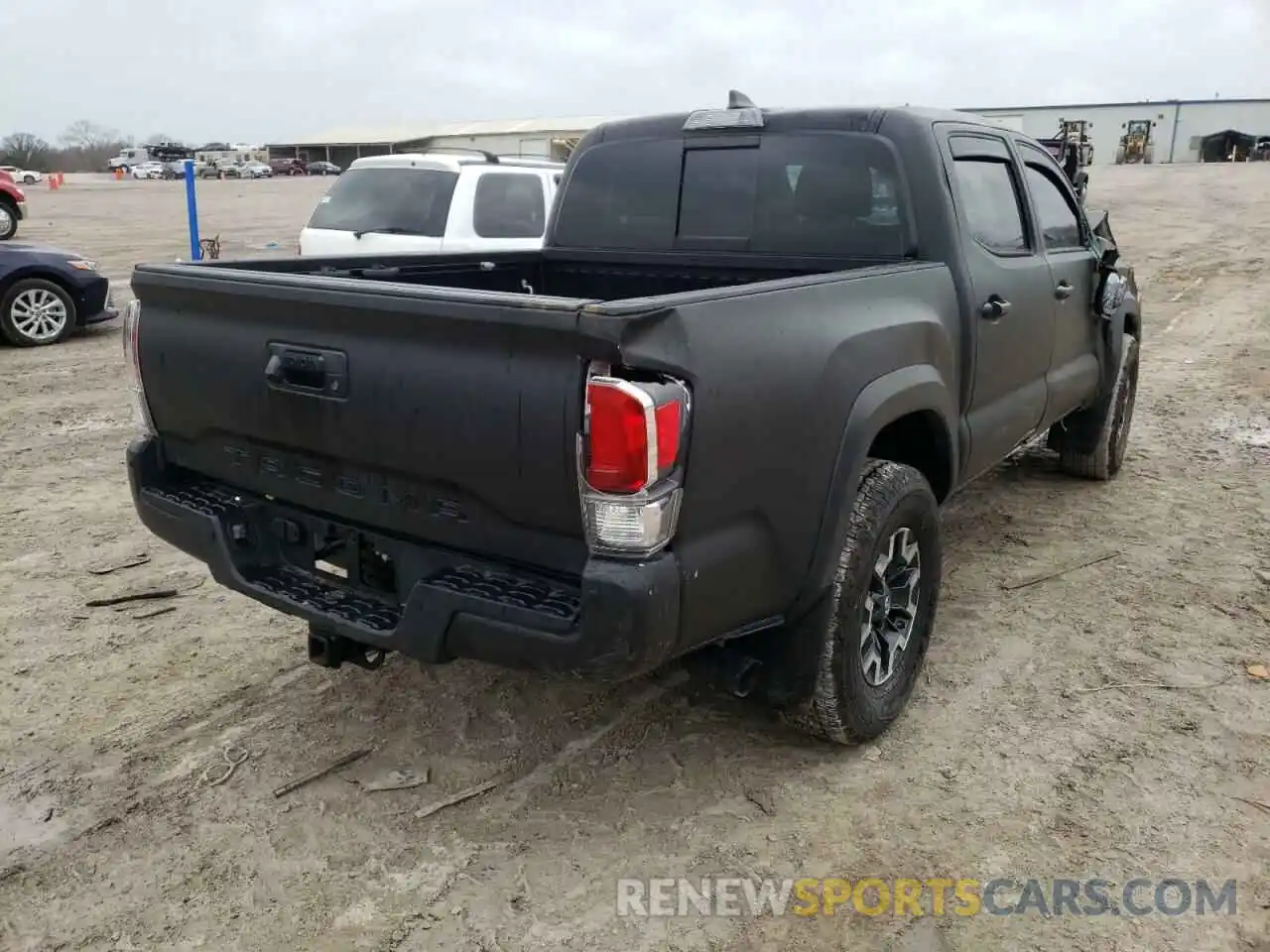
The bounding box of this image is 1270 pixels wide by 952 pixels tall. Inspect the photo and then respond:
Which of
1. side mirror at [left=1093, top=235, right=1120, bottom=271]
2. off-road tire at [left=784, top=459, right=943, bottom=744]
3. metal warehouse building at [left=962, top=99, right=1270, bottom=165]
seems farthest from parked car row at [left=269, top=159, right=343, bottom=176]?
off-road tire at [left=784, top=459, right=943, bottom=744]

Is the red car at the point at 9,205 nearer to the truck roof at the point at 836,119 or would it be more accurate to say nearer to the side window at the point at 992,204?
the truck roof at the point at 836,119

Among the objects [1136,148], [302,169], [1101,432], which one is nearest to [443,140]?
[302,169]

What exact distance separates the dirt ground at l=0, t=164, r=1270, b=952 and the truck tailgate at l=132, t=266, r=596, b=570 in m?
0.88

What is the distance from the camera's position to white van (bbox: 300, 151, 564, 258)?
848 cm

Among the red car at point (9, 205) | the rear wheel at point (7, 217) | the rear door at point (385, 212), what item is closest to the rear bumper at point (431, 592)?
the rear door at point (385, 212)

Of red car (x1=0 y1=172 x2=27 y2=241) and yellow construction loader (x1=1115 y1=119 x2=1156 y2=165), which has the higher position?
yellow construction loader (x1=1115 y1=119 x2=1156 y2=165)

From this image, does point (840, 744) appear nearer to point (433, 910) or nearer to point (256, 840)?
point (433, 910)

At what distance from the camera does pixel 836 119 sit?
12.6ft

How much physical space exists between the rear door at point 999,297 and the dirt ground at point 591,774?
2.67 ft

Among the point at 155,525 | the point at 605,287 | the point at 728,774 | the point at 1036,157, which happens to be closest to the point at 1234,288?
the point at 1036,157

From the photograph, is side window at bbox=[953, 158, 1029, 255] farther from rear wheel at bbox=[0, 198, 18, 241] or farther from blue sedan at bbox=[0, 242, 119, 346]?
rear wheel at bbox=[0, 198, 18, 241]

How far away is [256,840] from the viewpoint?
9.40ft

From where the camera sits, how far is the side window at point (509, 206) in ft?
28.4

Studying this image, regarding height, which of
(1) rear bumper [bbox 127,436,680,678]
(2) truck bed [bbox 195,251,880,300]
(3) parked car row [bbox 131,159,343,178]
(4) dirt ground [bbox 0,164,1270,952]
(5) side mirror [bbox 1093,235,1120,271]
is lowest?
(4) dirt ground [bbox 0,164,1270,952]
